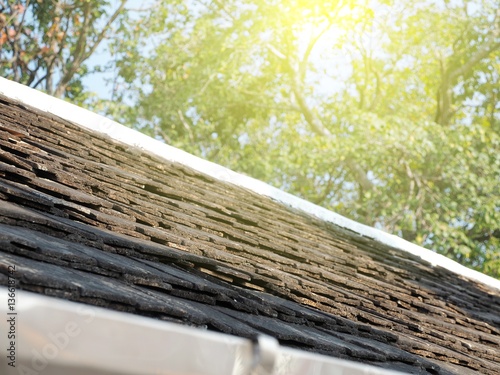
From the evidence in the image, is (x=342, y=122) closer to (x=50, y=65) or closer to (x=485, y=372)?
(x=50, y=65)

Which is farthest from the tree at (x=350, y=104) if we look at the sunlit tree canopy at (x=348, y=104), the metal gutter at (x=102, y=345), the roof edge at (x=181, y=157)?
the metal gutter at (x=102, y=345)

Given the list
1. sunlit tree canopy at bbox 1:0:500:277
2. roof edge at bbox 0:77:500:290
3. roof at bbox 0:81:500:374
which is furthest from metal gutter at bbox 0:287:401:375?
sunlit tree canopy at bbox 1:0:500:277

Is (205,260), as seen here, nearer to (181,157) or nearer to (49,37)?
(181,157)

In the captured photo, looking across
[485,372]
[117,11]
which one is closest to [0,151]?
[485,372]

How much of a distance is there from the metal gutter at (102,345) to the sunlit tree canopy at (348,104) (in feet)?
48.0

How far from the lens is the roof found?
234 centimetres

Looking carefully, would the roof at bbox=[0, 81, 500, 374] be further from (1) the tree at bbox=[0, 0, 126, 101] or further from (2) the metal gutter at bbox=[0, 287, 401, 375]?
(1) the tree at bbox=[0, 0, 126, 101]

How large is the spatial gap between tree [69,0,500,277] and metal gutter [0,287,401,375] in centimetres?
1465

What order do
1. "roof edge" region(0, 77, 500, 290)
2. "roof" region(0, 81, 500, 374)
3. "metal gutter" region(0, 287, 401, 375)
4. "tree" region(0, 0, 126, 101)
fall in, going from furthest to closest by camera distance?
1. "tree" region(0, 0, 126, 101)
2. "roof edge" region(0, 77, 500, 290)
3. "roof" region(0, 81, 500, 374)
4. "metal gutter" region(0, 287, 401, 375)

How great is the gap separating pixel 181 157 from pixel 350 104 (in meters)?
16.6

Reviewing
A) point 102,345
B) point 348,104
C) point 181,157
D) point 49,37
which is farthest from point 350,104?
point 102,345

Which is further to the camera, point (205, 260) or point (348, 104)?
point (348, 104)

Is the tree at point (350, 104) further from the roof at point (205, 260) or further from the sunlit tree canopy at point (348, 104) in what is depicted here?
the roof at point (205, 260)

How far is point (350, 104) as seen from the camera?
21.9 meters
